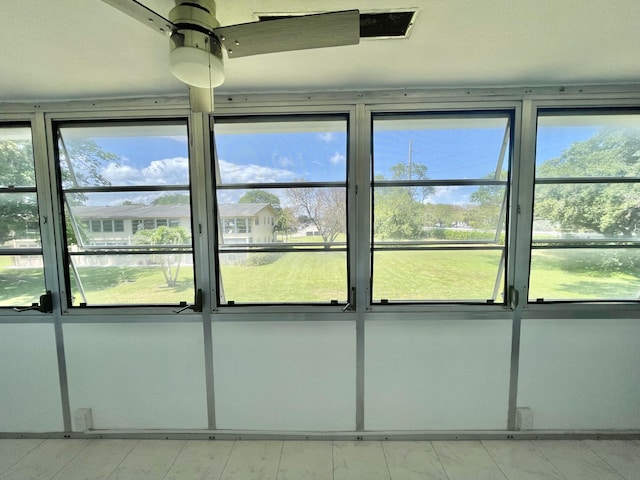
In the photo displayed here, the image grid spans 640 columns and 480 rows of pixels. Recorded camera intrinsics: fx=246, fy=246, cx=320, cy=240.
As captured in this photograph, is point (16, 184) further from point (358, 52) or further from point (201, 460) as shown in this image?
point (358, 52)

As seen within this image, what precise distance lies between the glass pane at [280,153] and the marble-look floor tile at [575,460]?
2373 millimetres

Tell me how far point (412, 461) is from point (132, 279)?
2364 mm

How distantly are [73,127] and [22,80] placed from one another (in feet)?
1.08

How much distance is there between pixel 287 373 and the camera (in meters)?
1.82

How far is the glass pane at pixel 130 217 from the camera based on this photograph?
1809 mm

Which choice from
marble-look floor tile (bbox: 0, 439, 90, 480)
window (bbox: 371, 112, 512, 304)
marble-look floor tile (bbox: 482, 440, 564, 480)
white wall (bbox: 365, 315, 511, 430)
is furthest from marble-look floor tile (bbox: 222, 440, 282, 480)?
marble-look floor tile (bbox: 482, 440, 564, 480)

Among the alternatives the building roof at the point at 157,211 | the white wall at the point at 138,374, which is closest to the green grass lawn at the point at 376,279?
the white wall at the point at 138,374

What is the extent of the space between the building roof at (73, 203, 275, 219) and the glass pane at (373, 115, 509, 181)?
37.2 inches

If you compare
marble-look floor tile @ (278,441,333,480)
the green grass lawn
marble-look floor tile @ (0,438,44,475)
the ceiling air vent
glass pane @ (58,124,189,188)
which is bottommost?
marble-look floor tile @ (0,438,44,475)

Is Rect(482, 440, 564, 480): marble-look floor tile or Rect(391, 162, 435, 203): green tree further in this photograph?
Rect(391, 162, 435, 203): green tree

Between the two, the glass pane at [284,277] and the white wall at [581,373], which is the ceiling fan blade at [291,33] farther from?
the white wall at [581,373]

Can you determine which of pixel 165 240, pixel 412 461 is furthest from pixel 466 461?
pixel 165 240

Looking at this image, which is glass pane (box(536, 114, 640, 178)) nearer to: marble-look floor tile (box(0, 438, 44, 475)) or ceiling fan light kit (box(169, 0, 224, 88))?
ceiling fan light kit (box(169, 0, 224, 88))

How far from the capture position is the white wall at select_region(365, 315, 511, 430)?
1795mm
